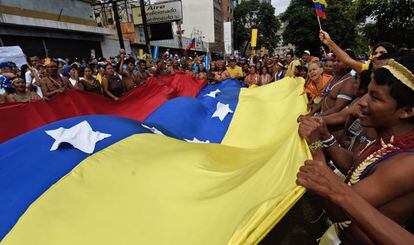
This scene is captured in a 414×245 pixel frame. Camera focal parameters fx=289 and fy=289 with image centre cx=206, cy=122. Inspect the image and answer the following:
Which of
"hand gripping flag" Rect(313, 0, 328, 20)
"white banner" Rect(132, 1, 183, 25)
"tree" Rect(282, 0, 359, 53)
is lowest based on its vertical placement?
"tree" Rect(282, 0, 359, 53)

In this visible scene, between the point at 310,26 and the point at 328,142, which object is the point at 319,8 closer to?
the point at 328,142

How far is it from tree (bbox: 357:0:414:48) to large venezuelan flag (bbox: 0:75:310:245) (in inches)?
747

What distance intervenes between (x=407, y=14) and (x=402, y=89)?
2029 cm

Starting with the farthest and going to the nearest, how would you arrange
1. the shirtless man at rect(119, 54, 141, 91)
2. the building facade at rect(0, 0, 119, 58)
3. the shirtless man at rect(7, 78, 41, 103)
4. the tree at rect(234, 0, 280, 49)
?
the tree at rect(234, 0, 280, 49) < the building facade at rect(0, 0, 119, 58) < the shirtless man at rect(119, 54, 141, 91) < the shirtless man at rect(7, 78, 41, 103)

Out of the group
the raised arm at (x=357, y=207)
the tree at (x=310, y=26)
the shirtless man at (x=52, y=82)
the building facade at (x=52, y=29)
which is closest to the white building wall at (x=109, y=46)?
the building facade at (x=52, y=29)

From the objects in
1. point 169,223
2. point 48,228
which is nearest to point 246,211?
point 169,223

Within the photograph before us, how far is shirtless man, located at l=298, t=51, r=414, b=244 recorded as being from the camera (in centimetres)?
129

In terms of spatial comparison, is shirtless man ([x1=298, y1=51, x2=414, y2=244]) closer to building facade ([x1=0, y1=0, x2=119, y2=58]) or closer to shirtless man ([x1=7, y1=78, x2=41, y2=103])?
shirtless man ([x1=7, y1=78, x2=41, y2=103])

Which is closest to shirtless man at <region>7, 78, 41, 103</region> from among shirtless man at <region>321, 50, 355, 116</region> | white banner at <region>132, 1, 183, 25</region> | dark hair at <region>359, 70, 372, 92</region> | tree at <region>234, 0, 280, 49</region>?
shirtless man at <region>321, 50, 355, 116</region>

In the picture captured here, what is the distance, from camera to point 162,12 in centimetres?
2291

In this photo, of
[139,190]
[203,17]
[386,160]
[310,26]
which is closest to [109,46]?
[139,190]

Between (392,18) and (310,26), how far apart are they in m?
22.2

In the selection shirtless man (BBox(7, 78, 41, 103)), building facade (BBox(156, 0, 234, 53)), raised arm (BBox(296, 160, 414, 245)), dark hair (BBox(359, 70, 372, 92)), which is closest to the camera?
raised arm (BBox(296, 160, 414, 245))

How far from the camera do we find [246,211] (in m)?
1.59
